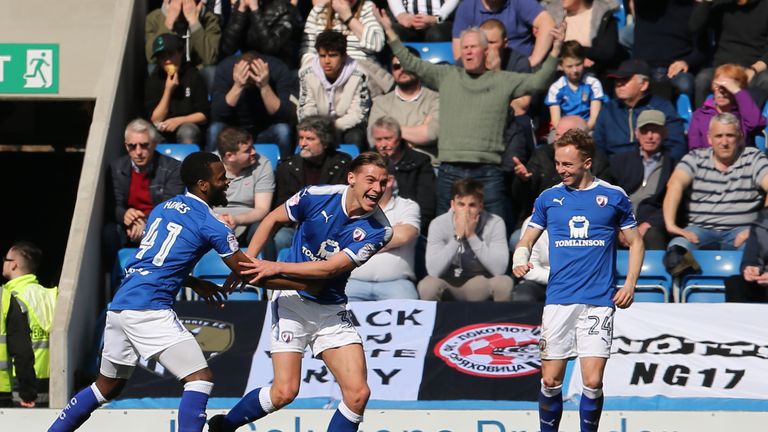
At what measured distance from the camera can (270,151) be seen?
1089cm

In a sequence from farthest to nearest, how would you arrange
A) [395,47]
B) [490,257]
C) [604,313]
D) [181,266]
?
[395,47] < [490,257] < [604,313] < [181,266]

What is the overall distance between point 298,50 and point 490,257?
132 inches

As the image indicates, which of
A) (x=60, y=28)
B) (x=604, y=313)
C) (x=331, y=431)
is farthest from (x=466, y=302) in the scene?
(x=60, y=28)

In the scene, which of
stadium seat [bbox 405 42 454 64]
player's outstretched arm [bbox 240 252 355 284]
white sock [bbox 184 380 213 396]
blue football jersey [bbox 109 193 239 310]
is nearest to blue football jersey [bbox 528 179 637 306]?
player's outstretched arm [bbox 240 252 355 284]

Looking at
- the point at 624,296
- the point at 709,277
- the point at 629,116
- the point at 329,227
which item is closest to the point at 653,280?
the point at 709,277

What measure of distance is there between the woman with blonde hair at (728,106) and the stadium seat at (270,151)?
132 inches

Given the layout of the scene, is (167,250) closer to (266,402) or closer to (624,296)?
(266,402)

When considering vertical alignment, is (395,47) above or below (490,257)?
above

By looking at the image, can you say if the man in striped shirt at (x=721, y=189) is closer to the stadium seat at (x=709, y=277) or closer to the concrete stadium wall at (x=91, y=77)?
the stadium seat at (x=709, y=277)

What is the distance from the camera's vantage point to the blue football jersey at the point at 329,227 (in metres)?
7.09

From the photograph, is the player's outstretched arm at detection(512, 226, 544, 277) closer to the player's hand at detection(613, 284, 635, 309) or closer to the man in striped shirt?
the player's hand at detection(613, 284, 635, 309)

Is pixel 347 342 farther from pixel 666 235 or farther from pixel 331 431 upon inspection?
pixel 666 235

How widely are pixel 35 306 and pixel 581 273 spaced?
4.31 meters

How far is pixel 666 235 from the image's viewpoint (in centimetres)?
1020
